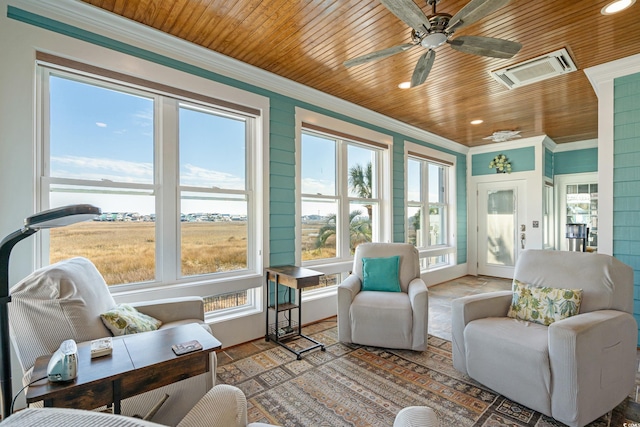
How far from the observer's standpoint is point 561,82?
344 centimetres

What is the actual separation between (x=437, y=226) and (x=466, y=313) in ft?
13.1

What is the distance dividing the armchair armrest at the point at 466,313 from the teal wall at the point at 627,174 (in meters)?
1.72

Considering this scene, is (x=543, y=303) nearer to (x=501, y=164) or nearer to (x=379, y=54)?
(x=379, y=54)

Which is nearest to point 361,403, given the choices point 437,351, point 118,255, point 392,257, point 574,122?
point 437,351

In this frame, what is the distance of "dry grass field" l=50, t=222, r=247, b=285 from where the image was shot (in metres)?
2.33

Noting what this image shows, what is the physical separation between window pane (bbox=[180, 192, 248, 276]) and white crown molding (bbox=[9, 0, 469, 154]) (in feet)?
4.05

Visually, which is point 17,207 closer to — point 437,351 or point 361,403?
point 361,403

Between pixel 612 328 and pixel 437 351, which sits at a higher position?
pixel 612 328

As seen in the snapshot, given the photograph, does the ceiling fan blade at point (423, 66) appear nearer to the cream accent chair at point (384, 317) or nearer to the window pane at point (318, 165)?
the window pane at point (318, 165)

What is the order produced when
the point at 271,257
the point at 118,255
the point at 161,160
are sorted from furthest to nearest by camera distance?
1. the point at 271,257
2. the point at 161,160
3. the point at 118,255

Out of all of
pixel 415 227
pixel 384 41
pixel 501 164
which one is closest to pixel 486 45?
pixel 384 41

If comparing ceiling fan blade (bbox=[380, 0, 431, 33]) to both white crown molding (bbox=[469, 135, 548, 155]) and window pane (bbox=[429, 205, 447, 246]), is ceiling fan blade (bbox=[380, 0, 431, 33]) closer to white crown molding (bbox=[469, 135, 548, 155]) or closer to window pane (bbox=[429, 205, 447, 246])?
window pane (bbox=[429, 205, 447, 246])

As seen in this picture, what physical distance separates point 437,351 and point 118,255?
2.96m

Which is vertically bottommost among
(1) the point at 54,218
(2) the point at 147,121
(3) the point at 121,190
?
(1) the point at 54,218
